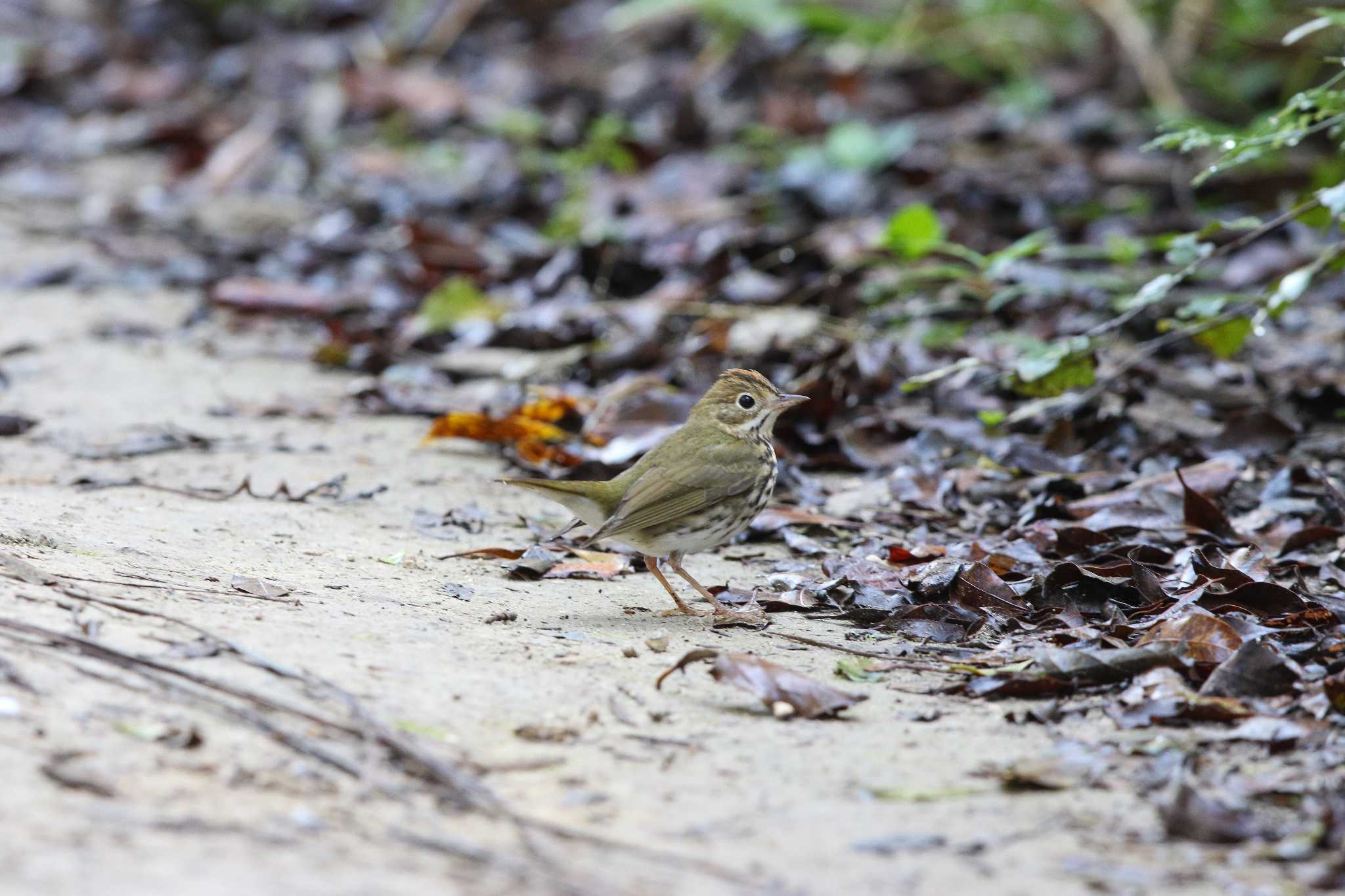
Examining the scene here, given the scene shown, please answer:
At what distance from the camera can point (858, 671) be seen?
3.31 meters

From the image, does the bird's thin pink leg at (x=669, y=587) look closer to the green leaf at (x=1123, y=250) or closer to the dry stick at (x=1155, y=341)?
the dry stick at (x=1155, y=341)

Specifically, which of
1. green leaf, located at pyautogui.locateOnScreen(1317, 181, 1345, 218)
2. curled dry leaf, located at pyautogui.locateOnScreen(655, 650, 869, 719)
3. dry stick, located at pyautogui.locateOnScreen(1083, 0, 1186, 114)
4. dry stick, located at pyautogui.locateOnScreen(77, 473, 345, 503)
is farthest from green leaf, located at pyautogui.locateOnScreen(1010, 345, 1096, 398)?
dry stick, located at pyautogui.locateOnScreen(1083, 0, 1186, 114)

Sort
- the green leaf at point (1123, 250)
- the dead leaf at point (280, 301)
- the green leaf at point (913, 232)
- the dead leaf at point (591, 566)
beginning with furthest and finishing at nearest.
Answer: the dead leaf at point (280, 301), the green leaf at point (913, 232), the green leaf at point (1123, 250), the dead leaf at point (591, 566)

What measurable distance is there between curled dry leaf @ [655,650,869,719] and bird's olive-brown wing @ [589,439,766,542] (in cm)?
90

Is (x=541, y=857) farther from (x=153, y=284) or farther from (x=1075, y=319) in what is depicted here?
(x=153, y=284)

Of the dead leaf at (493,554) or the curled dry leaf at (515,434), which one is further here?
the curled dry leaf at (515,434)

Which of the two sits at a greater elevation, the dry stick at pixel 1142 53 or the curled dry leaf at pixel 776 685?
the dry stick at pixel 1142 53

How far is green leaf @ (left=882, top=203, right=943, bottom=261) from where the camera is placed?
6.21m

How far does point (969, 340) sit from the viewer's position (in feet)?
21.2

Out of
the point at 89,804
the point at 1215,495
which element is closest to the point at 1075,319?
the point at 1215,495

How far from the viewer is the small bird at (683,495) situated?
4082 mm

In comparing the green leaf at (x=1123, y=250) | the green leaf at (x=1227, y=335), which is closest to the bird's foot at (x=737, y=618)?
the green leaf at (x=1227, y=335)

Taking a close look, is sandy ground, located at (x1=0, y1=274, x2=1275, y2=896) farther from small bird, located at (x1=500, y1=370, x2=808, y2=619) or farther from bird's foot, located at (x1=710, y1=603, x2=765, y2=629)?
small bird, located at (x1=500, y1=370, x2=808, y2=619)

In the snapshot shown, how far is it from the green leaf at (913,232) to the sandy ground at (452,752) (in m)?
2.56
